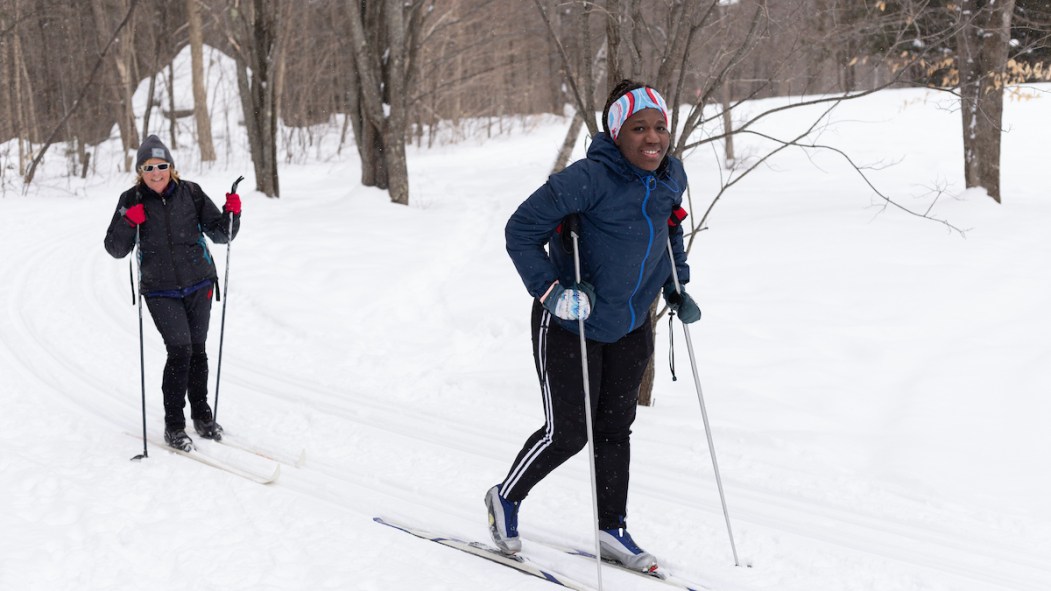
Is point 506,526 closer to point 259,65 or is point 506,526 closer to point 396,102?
point 396,102

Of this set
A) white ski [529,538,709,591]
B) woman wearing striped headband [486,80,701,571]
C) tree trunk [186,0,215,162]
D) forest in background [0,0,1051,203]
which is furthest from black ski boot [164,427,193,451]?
tree trunk [186,0,215,162]

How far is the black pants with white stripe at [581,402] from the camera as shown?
3.29m

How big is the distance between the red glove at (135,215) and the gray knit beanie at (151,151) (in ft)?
0.77

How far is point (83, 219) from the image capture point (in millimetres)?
13945

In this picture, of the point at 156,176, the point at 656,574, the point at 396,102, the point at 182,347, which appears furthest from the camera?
the point at 396,102

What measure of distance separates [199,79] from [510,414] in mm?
21199

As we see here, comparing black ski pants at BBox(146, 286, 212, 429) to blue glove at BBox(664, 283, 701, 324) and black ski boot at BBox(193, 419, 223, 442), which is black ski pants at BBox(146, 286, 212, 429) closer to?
black ski boot at BBox(193, 419, 223, 442)

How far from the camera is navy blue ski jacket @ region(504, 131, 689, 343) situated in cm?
302

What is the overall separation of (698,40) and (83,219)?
11848mm

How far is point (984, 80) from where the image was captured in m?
10.4

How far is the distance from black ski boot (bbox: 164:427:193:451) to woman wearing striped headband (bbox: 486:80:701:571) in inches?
86.6

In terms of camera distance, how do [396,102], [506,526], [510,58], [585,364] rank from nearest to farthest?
[585,364] < [506,526] < [396,102] < [510,58]

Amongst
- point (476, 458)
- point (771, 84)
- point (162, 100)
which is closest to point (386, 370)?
point (476, 458)

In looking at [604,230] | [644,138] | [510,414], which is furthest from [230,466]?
[644,138]
